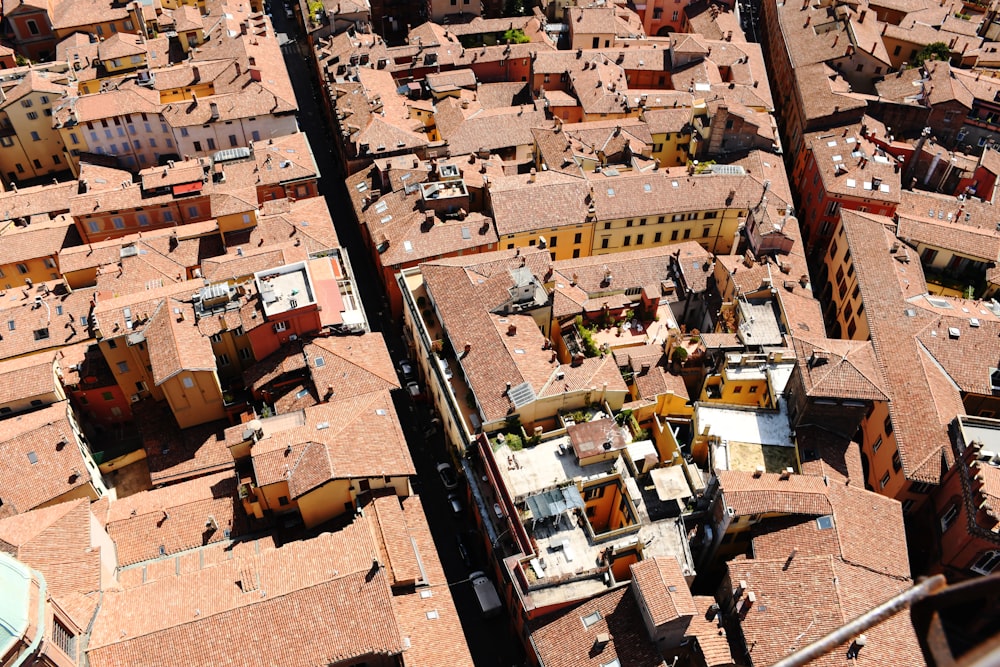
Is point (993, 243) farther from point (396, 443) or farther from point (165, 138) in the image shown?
point (165, 138)

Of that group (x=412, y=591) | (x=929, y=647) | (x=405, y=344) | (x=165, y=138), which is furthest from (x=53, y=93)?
(x=929, y=647)

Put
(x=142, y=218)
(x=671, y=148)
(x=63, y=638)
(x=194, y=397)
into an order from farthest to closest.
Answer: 1. (x=671, y=148)
2. (x=142, y=218)
3. (x=194, y=397)
4. (x=63, y=638)

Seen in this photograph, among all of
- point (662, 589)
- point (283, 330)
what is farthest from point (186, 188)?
point (662, 589)

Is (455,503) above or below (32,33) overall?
below

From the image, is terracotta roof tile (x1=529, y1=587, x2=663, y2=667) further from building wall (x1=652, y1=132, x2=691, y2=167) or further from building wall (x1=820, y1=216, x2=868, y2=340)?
building wall (x1=652, y1=132, x2=691, y2=167)

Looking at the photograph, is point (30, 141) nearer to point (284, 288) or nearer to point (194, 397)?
point (284, 288)

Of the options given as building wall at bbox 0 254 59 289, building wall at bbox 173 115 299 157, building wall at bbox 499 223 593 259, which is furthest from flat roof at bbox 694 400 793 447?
building wall at bbox 0 254 59 289

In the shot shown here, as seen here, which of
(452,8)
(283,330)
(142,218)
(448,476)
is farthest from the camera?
(452,8)
